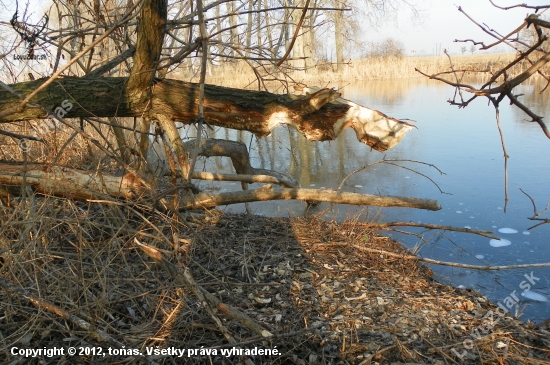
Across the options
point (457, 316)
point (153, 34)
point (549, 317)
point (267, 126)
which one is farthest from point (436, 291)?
point (153, 34)

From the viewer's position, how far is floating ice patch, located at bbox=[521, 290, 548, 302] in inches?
143

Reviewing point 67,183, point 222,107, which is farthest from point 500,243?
point 67,183

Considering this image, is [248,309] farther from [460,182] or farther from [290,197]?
[460,182]

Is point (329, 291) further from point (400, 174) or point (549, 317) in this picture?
point (400, 174)

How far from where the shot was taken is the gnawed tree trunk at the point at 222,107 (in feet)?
10.6

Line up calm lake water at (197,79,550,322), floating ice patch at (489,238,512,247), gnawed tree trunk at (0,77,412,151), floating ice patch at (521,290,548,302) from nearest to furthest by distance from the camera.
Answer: gnawed tree trunk at (0,77,412,151) < floating ice patch at (521,290,548,302) < calm lake water at (197,79,550,322) < floating ice patch at (489,238,512,247)

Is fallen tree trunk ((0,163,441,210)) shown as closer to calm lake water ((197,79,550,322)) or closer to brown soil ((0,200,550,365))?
brown soil ((0,200,550,365))

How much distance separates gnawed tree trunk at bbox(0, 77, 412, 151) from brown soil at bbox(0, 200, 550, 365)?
0.80 meters

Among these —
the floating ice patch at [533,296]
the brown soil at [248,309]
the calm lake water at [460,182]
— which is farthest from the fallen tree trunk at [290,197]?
the floating ice patch at [533,296]

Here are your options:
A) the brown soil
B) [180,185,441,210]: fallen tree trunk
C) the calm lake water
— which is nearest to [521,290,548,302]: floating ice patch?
the calm lake water

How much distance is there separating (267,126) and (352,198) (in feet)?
3.36

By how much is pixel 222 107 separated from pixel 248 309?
152cm

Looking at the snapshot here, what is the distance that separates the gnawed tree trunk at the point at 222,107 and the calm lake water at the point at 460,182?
143 centimetres

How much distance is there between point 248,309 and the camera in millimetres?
2912
